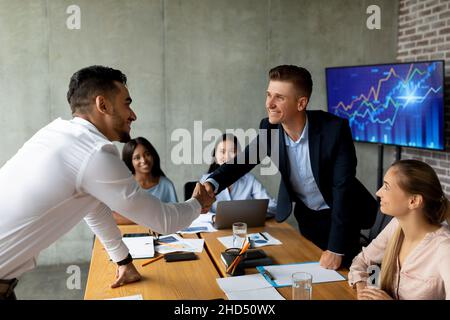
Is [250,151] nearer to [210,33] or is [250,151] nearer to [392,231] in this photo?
[392,231]

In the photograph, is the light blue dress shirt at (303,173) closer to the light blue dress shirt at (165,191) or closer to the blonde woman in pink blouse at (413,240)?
the blonde woman in pink blouse at (413,240)

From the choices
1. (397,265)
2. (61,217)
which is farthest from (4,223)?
(397,265)

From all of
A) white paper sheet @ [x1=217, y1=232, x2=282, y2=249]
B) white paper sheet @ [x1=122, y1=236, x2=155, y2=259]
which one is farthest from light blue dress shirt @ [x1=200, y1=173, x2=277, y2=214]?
white paper sheet @ [x1=122, y1=236, x2=155, y2=259]

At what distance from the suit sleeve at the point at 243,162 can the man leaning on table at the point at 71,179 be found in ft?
3.14

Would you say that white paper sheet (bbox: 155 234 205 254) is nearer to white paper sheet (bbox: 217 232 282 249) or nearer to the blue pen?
white paper sheet (bbox: 217 232 282 249)

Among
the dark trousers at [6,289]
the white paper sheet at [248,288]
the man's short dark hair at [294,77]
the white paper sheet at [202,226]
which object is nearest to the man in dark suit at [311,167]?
the man's short dark hair at [294,77]

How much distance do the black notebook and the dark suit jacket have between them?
311 mm

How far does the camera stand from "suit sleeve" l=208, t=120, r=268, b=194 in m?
2.81

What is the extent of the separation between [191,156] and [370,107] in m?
1.84

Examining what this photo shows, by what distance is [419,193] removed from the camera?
181 centimetres

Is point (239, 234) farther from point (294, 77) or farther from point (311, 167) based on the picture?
point (294, 77)

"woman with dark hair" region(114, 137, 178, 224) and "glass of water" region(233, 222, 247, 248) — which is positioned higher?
"woman with dark hair" region(114, 137, 178, 224)

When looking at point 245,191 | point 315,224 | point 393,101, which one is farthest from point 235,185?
point 393,101

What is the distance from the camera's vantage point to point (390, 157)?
4.98 m
